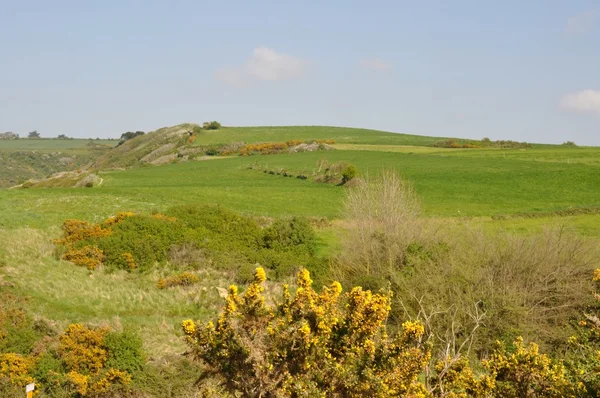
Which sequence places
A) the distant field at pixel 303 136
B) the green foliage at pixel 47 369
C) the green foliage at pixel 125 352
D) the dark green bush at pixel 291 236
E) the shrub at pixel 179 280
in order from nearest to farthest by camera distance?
the green foliage at pixel 47 369 → the green foliage at pixel 125 352 → the shrub at pixel 179 280 → the dark green bush at pixel 291 236 → the distant field at pixel 303 136

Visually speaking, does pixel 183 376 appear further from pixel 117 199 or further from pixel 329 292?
pixel 117 199

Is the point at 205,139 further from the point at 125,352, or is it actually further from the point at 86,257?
the point at 125,352

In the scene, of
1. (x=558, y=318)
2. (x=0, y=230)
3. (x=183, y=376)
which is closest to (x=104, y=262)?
(x=0, y=230)

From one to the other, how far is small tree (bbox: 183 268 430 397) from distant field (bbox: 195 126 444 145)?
93.7m

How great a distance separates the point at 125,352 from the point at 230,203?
97.7ft

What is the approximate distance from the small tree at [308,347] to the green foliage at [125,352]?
372 inches

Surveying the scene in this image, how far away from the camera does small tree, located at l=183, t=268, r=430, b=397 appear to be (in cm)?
790

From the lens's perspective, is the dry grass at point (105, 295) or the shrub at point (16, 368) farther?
the dry grass at point (105, 295)

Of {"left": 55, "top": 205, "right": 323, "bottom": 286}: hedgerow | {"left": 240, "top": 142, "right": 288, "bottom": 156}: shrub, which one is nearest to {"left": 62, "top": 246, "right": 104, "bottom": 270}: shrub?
{"left": 55, "top": 205, "right": 323, "bottom": 286}: hedgerow

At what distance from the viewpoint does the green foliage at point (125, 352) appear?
55.7ft

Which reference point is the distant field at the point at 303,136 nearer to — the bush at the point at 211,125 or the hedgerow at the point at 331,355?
the bush at the point at 211,125

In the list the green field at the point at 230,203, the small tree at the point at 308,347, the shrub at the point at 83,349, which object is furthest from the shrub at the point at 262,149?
the small tree at the point at 308,347

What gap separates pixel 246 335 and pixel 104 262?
22.4 meters

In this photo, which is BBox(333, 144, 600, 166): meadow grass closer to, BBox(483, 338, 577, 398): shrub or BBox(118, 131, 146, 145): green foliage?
BBox(483, 338, 577, 398): shrub
